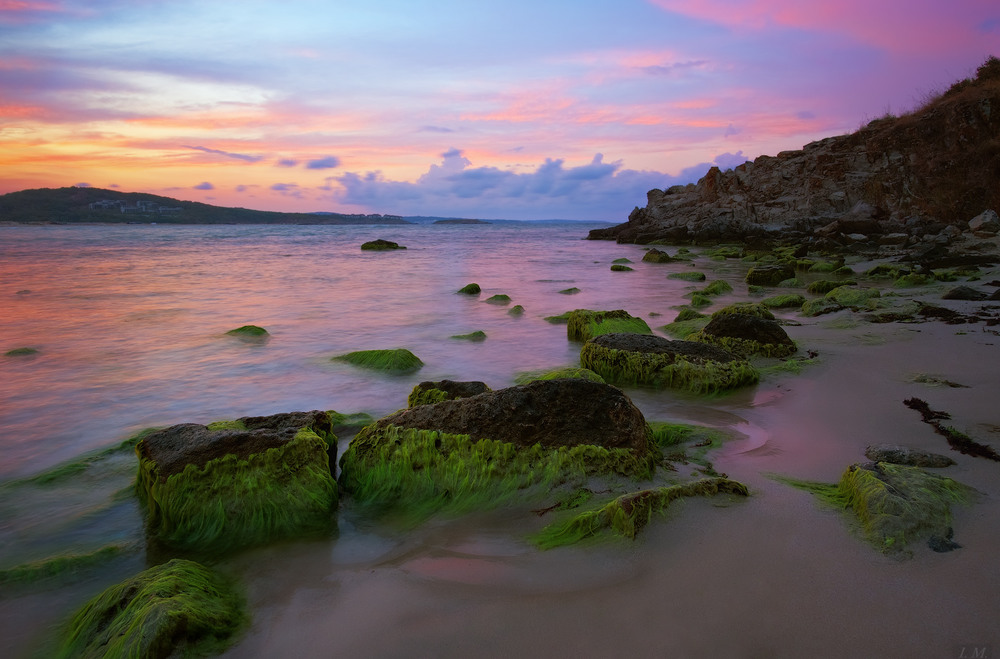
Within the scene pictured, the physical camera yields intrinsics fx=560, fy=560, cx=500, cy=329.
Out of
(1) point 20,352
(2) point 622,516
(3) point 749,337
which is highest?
(3) point 749,337

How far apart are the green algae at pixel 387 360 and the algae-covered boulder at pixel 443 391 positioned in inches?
76.1

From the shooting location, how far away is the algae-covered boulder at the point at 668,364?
4965mm

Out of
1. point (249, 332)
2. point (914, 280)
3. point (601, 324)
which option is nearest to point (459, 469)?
point (601, 324)

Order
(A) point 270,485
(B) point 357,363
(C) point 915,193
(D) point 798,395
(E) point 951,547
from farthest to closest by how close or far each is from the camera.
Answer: (C) point 915,193 → (B) point 357,363 → (D) point 798,395 → (A) point 270,485 → (E) point 951,547

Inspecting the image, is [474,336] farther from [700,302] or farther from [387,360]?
[700,302]

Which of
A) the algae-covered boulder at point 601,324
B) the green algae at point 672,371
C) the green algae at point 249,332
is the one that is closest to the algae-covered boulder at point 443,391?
A: the green algae at point 672,371

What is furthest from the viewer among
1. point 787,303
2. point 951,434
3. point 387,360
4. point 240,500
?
point 787,303

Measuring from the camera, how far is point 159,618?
208 cm

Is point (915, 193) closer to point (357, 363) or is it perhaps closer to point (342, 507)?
point (357, 363)

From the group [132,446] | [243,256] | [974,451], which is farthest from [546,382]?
Answer: [243,256]

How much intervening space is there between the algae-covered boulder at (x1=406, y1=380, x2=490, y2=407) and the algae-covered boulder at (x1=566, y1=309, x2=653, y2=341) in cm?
323

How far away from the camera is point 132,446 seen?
4281mm

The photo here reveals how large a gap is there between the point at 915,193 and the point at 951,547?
27.8 m

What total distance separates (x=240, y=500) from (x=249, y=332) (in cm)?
597
